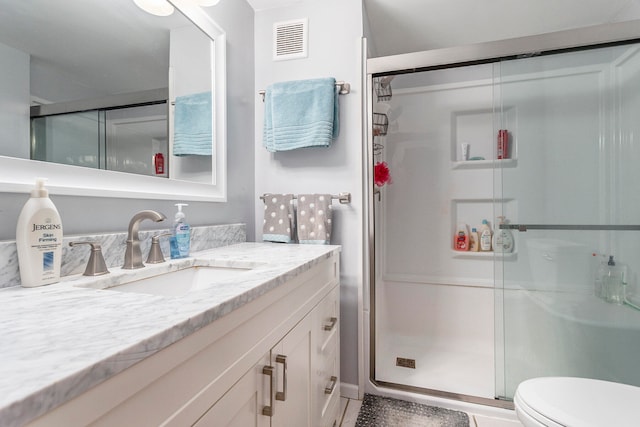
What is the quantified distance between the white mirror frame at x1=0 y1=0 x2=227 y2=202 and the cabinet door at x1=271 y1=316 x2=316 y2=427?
700mm

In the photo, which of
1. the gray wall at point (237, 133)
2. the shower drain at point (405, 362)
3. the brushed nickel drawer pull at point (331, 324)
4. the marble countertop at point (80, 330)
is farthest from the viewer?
the shower drain at point (405, 362)

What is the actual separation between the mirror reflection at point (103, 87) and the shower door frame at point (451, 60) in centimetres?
84

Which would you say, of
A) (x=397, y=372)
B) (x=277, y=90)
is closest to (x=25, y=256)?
(x=277, y=90)

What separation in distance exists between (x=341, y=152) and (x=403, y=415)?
1.36m

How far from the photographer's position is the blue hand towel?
4.06 ft

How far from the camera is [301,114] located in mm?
1559

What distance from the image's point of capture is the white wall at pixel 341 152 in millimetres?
1587

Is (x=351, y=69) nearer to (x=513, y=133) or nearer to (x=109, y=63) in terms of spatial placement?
(x=513, y=133)

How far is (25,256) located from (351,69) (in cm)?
150

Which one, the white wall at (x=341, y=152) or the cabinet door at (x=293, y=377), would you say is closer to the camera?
the cabinet door at (x=293, y=377)

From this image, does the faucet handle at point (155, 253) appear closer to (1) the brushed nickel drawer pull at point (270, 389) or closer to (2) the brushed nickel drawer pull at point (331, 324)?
(1) the brushed nickel drawer pull at point (270, 389)

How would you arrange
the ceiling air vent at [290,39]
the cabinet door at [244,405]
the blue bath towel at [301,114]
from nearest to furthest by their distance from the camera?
the cabinet door at [244,405] → the blue bath towel at [301,114] → the ceiling air vent at [290,39]

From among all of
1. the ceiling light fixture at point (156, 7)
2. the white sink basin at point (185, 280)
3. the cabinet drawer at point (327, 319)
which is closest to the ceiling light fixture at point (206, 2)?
the ceiling light fixture at point (156, 7)

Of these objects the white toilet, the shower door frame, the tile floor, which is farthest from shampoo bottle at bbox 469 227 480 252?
the white toilet
